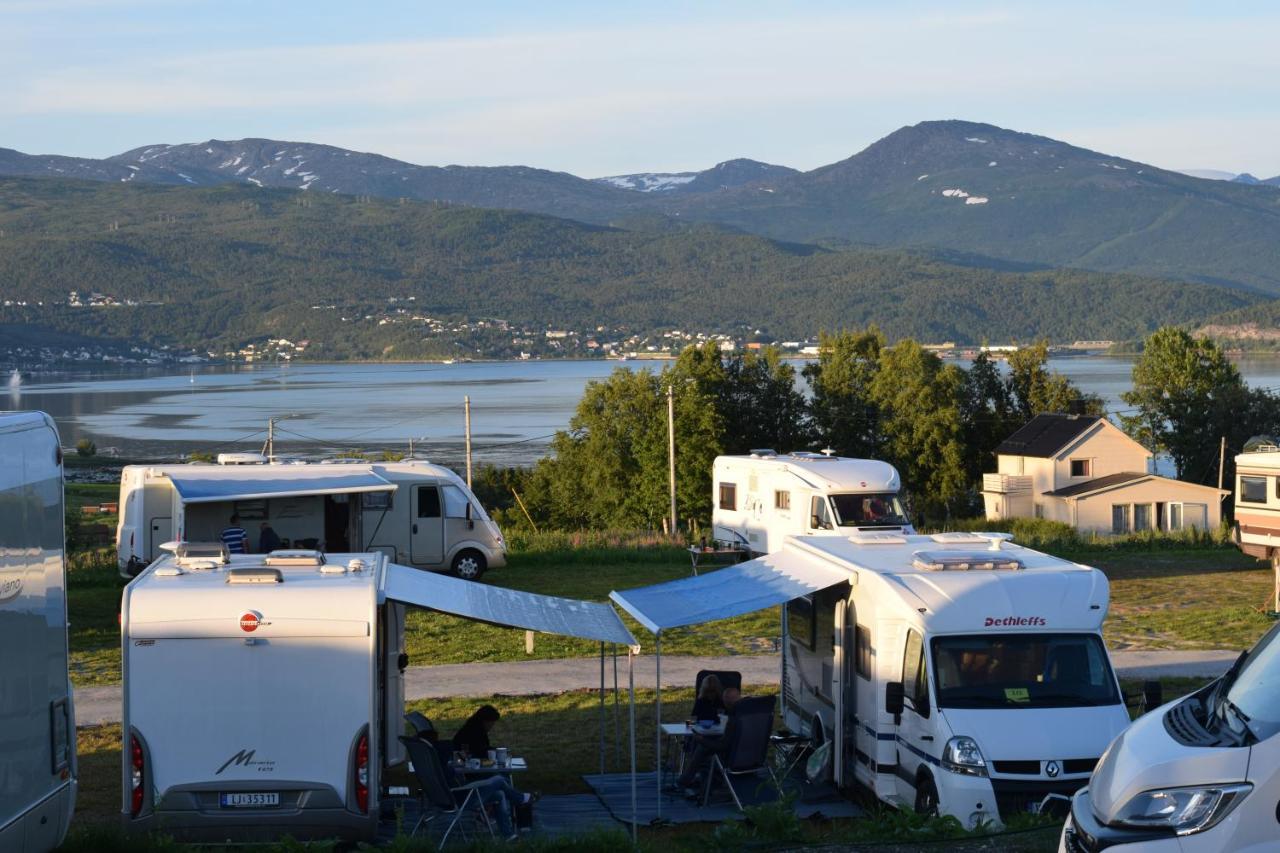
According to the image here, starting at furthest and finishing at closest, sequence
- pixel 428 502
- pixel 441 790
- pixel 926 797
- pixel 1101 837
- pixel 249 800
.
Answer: pixel 428 502 → pixel 441 790 → pixel 926 797 → pixel 249 800 → pixel 1101 837

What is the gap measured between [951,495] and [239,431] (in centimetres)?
5117

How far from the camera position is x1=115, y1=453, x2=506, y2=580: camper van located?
22.3m

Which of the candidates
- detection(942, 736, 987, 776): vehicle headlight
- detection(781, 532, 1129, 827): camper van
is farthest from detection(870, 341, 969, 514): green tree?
detection(942, 736, 987, 776): vehicle headlight

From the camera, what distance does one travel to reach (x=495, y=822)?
407 inches

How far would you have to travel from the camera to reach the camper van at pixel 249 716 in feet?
29.7

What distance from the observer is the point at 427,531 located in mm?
25531

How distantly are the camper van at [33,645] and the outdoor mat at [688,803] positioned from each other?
433 cm

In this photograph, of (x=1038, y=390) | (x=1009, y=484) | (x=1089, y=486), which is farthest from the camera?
(x=1038, y=390)

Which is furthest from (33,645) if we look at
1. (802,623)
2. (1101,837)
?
(802,623)

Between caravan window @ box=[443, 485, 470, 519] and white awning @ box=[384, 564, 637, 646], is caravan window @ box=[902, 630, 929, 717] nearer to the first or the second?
white awning @ box=[384, 564, 637, 646]

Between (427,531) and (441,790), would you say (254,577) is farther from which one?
(427,531)

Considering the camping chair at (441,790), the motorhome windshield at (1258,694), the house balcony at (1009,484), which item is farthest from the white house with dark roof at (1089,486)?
the motorhome windshield at (1258,694)

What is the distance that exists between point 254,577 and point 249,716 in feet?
3.02

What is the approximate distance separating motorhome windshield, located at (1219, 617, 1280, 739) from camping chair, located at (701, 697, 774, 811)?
565 cm
